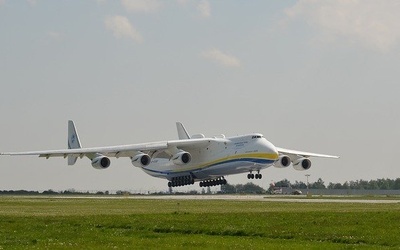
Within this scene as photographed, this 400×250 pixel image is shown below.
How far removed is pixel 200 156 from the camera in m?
80.8

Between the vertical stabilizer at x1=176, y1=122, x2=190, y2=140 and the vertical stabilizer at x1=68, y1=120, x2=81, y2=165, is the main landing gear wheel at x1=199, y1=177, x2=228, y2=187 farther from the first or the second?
the vertical stabilizer at x1=68, y1=120, x2=81, y2=165

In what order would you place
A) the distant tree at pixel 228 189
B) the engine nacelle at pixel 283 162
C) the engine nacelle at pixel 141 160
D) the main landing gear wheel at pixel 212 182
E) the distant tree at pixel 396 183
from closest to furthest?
the engine nacelle at pixel 141 160
the engine nacelle at pixel 283 162
the main landing gear wheel at pixel 212 182
the distant tree at pixel 228 189
the distant tree at pixel 396 183

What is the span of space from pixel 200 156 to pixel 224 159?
451 centimetres

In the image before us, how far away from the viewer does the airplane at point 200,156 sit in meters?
73.9

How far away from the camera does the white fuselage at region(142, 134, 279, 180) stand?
241 ft

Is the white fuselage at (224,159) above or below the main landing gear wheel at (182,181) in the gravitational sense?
above

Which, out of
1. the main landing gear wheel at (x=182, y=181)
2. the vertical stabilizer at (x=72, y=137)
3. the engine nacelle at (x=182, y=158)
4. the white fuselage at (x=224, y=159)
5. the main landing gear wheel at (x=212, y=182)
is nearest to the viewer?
the white fuselage at (x=224, y=159)

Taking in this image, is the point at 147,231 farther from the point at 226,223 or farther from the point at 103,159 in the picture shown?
the point at 103,159

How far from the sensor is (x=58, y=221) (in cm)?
2980

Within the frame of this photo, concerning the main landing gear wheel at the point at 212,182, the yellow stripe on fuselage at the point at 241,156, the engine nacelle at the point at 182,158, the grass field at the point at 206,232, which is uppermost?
the engine nacelle at the point at 182,158

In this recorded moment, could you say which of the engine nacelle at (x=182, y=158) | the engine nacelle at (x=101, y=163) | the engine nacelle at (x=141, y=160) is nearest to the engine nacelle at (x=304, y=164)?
the engine nacelle at (x=182, y=158)

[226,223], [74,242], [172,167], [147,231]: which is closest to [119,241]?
[74,242]

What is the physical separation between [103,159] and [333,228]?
49.1 metres

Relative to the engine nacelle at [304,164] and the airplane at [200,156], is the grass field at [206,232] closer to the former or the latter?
the airplane at [200,156]
